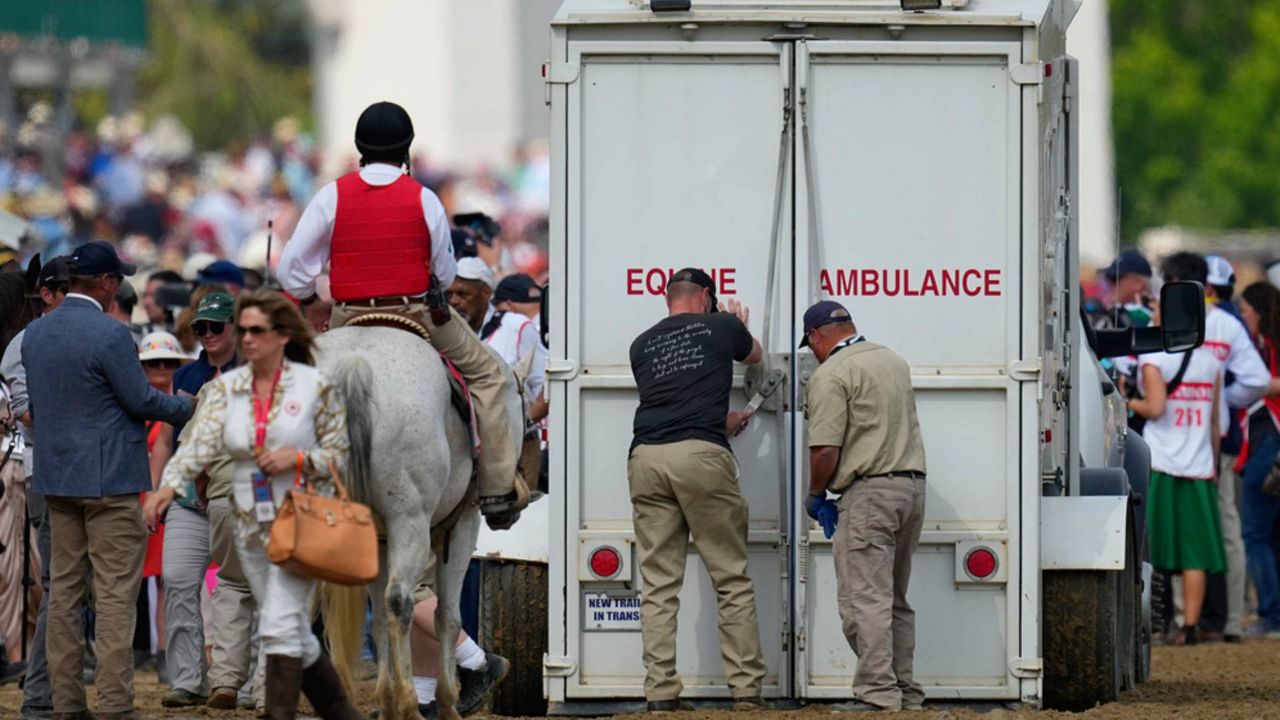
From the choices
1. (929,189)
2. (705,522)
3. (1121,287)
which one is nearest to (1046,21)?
(929,189)

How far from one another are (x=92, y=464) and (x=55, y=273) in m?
1.26

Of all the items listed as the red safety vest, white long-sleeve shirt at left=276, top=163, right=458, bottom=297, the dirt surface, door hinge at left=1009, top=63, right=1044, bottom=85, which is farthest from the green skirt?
the red safety vest

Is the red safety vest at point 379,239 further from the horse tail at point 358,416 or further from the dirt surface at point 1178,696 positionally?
the dirt surface at point 1178,696

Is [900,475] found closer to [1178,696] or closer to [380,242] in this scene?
[380,242]

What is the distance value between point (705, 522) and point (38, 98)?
2553 centimetres

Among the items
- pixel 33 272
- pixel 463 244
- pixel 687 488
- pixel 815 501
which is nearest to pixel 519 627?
pixel 687 488

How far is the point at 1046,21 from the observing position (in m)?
11.5

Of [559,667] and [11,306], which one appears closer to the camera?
[559,667]

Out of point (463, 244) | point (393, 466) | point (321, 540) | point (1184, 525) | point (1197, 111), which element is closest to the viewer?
point (321, 540)

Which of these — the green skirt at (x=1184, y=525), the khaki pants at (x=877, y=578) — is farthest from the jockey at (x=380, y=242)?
the green skirt at (x=1184, y=525)

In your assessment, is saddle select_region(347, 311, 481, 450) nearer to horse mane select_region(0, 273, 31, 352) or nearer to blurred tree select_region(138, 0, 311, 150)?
horse mane select_region(0, 273, 31, 352)

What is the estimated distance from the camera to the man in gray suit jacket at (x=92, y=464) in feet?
37.6

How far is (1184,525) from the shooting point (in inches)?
664

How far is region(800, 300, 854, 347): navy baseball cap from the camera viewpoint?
434 inches
